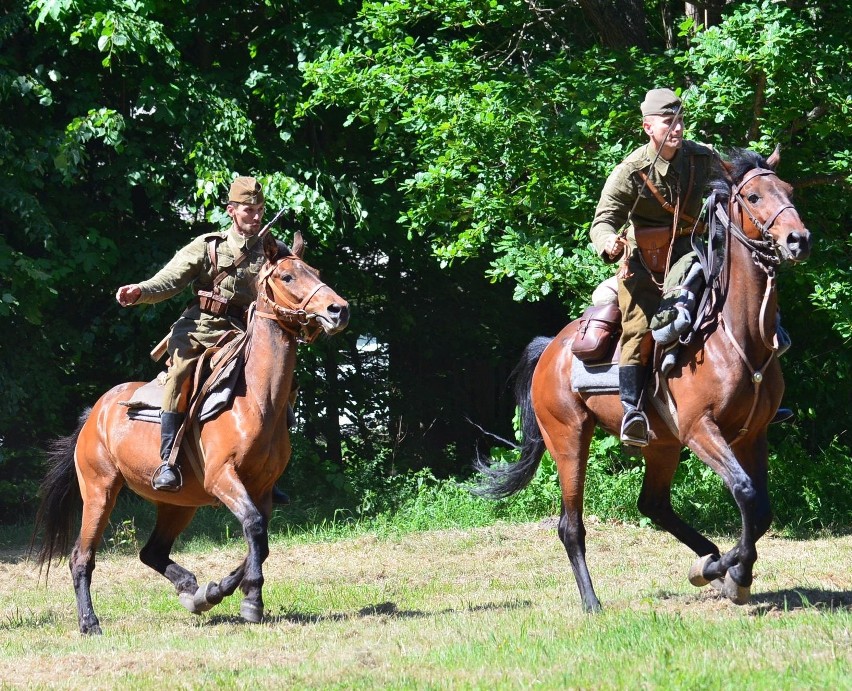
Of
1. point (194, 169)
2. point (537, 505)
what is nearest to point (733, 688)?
point (537, 505)

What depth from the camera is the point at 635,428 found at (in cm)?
753

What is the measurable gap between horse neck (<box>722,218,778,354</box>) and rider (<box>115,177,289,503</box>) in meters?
3.27

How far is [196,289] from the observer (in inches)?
336

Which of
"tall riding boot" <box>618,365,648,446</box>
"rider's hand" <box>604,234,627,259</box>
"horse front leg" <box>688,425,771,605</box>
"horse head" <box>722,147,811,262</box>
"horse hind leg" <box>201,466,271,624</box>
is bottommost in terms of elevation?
"horse hind leg" <box>201,466,271,624</box>

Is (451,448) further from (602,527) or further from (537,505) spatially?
(602,527)

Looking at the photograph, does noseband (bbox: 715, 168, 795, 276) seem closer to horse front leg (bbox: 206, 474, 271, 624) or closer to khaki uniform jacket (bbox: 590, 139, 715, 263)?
khaki uniform jacket (bbox: 590, 139, 715, 263)

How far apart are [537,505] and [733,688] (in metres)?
9.06

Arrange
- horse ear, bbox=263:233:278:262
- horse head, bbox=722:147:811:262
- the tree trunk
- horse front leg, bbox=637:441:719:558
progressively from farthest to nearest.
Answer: the tree trunk → horse front leg, bbox=637:441:719:558 → horse ear, bbox=263:233:278:262 → horse head, bbox=722:147:811:262

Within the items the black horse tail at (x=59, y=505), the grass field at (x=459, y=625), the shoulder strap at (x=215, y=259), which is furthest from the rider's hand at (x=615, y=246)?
the black horse tail at (x=59, y=505)

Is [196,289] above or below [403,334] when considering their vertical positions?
above

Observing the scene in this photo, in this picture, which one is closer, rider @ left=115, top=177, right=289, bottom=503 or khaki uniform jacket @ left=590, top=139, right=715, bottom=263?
khaki uniform jacket @ left=590, top=139, right=715, bottom=263

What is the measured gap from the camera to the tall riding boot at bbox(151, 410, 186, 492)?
8.07 meters

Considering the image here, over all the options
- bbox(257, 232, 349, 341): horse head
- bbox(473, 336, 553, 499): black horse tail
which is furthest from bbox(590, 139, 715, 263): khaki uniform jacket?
bbox(473, 336, 553, 499): black horse tail

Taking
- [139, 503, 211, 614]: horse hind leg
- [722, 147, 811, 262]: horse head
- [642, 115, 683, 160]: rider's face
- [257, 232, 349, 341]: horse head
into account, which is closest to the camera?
[722, 147, 811, 262]: horse head
